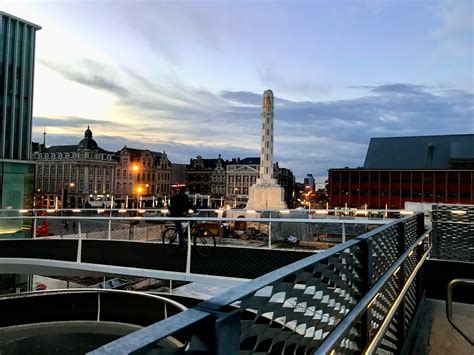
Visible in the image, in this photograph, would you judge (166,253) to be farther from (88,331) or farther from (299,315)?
(299,315)

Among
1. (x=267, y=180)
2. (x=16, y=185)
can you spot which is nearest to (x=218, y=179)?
(x=267, y=180)

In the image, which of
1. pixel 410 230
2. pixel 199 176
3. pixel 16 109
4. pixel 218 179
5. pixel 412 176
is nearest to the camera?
pixel 410 230

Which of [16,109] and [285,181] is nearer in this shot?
[16,109]

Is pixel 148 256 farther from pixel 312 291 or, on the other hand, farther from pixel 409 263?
pixel 312 291

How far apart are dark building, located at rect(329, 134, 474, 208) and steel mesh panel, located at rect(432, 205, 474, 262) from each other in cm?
7541

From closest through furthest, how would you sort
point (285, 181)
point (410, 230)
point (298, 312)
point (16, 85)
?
point (298, 312) → point (410, 230) → point (16, 85) → point (285, 181)

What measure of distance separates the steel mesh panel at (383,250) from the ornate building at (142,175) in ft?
353

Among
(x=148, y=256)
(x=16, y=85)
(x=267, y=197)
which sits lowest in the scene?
(x=148, y=256)

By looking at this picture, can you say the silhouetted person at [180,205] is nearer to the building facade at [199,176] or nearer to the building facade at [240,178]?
the building facade at [240,178]

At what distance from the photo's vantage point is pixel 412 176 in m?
81.9

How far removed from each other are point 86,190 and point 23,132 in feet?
264

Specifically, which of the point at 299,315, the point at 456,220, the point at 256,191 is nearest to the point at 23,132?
the point at 256,191

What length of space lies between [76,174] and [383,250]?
112m

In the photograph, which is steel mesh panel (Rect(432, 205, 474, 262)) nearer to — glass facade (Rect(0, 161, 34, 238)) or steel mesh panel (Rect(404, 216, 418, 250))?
steel mesh panel (Rect(404, 216, 418, 250))
